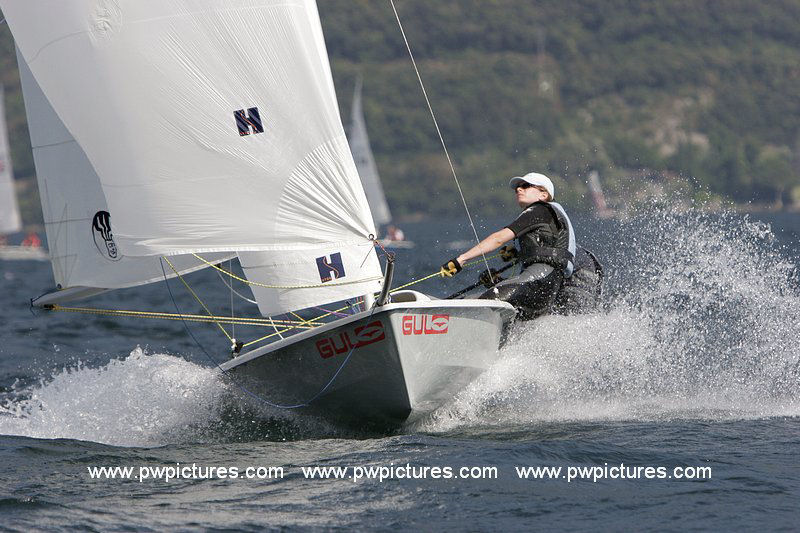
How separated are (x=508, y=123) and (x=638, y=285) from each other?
8260 centimetres

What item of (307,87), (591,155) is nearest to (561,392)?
(307,87)

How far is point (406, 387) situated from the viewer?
22.5ft

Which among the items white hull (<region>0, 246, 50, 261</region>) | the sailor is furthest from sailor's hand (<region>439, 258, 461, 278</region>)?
white hull (<region>0, 246, 50, 261</region>)

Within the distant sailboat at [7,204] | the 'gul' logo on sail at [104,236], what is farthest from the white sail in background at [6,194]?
the 'gul' logo on sail at [104,236]

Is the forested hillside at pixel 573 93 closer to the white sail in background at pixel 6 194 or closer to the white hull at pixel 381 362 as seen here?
the white sail in background at pixel 6 194

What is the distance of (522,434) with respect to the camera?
7066 millimetres

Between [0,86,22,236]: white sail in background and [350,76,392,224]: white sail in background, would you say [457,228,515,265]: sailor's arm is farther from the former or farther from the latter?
[350,76,392,224]: white sail in background

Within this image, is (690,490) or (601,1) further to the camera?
(601,1)

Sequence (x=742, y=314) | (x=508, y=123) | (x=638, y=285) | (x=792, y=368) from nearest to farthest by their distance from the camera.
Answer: (x=792, y=368), (x=638, y=285), (x=742, y=314), (x=508, y=123)

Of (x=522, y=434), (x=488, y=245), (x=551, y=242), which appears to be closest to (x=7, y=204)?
(x=551, y=242)

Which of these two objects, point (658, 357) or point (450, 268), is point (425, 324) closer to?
point (450, 268)

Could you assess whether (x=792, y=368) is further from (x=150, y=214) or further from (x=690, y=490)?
(x=150, y=214)

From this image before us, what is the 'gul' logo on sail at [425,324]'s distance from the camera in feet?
22.2

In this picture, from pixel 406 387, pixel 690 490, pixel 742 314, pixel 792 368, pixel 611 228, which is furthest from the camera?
pixel 611 228
